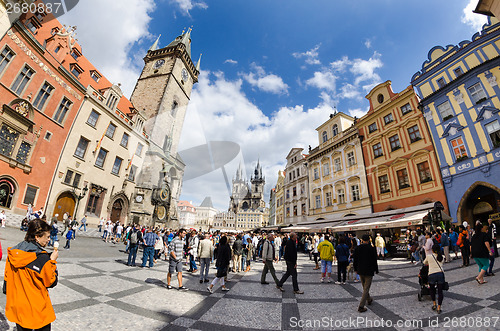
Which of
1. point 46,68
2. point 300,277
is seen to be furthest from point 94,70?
point 300,277

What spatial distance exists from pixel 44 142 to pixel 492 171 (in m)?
32.9

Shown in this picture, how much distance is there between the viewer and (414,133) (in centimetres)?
1795

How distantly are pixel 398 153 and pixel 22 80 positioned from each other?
31.6m

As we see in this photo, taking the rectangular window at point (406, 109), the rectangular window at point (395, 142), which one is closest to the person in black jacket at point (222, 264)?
the rectangular window at point (395, 142)

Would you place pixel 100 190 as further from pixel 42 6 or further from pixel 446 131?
pixel 446 131

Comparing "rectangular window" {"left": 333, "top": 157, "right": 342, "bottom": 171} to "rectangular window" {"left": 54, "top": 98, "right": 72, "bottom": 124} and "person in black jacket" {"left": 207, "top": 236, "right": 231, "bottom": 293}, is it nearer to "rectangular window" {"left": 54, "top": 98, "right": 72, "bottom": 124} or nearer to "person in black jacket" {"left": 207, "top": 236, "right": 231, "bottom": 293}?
"person in black jacket" {"left": 207, "top": 236, "right": 231, "bottom": 293}

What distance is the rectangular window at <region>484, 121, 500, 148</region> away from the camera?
1326 centimetres

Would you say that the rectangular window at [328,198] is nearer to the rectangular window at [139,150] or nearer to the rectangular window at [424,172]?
the rectangular window at [424,172]

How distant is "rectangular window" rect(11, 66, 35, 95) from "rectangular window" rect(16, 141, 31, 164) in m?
3.94

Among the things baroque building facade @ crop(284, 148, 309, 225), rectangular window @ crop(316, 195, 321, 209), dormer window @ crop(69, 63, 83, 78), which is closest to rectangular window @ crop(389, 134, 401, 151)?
rectangular window @ crop(316, 195, 321, 209)

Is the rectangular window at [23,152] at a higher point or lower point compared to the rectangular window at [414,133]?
lower

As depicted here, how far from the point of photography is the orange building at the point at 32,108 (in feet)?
49.0

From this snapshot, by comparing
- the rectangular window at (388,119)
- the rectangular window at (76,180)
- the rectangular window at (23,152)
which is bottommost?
the rectangular window at (76,180)

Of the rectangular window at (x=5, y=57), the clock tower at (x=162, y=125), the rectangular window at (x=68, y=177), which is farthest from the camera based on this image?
the clock tower at (x=162, y=125)
